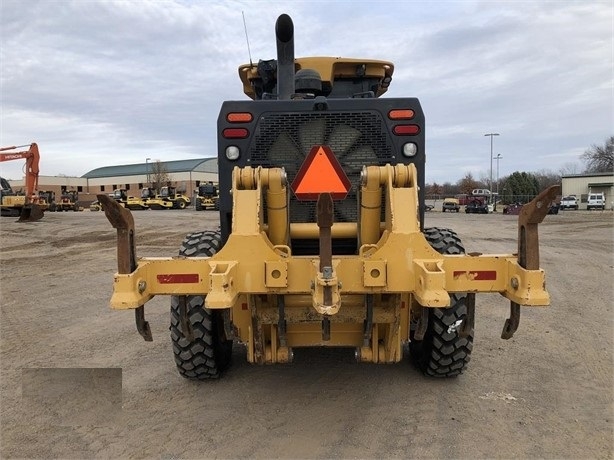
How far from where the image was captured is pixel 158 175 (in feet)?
225

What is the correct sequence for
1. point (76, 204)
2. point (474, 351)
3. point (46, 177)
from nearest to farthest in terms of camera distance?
point (474, 351), point (76, 204), point (46, 177)

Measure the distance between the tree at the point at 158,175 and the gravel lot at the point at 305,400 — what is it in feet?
208

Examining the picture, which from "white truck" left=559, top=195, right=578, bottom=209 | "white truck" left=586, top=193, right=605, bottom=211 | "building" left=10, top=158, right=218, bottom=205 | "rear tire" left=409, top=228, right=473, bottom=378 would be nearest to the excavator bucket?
"rear tire" left=409, top=228, right=473, bottom=378

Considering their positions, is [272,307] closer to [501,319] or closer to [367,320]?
[367,320]

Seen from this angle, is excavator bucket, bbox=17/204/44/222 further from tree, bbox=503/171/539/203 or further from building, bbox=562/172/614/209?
tree, bbox=503/171/539/203

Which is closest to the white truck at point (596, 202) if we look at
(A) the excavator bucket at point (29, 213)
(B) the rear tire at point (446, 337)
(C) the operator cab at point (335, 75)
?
(A) the excavator bucket at point (29, 213)

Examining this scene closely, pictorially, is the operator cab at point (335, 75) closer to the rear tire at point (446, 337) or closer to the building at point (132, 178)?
the rear tire at point (446, 337)

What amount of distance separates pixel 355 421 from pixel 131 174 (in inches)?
3358

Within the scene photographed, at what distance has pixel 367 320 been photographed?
3.18 metres

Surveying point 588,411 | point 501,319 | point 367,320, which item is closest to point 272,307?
point 367,320

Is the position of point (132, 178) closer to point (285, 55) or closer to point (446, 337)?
point (285, 55)

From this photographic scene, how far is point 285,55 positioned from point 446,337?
274 centimetres

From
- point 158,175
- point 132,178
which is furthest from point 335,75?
point 132,178

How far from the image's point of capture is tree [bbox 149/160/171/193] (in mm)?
67062
